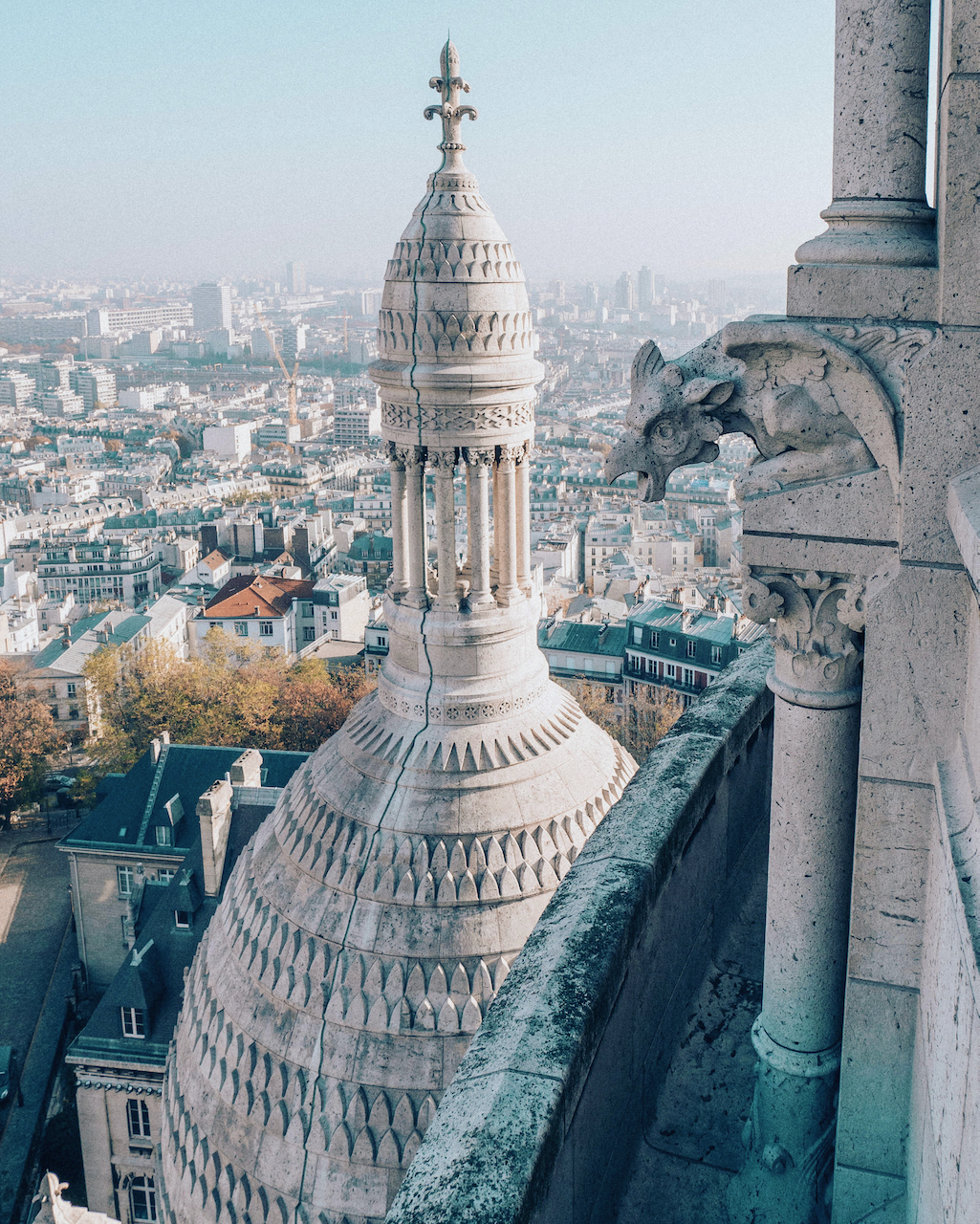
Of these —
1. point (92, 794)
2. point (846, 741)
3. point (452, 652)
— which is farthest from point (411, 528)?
point (92, 794)

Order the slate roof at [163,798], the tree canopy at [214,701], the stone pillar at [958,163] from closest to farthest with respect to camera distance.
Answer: the stone pillar at [958,163]
the slate roof at [163,798]
the tree canopy at [214,701]

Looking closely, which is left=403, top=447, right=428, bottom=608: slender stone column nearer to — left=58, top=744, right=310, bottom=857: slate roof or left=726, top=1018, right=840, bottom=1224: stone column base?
left=726, top=1018, right=840, bottom=1224: stone column base

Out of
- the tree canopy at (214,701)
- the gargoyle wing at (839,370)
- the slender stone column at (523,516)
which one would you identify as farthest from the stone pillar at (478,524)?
the tree canopy at (214,701)

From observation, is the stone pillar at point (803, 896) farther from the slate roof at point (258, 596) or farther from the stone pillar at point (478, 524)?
the slate roof at point (258, 596)

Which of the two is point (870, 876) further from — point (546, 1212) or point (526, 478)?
point (526, 478)

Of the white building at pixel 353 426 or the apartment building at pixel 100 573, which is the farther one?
the white building at pixel 353 426

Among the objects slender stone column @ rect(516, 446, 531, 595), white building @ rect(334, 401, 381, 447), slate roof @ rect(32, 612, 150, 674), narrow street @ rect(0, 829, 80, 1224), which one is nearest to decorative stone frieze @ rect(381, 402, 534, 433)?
slender stone column @ rect(516, 446, 531, 595)
